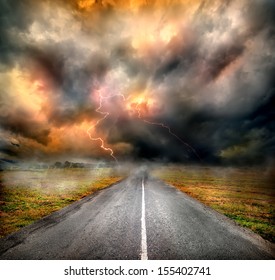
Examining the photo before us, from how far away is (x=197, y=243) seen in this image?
6887 millimetres

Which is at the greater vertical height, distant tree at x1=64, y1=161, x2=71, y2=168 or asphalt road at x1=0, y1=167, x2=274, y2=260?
distant tree at x1=64, y1=161, x2=71, y2=168

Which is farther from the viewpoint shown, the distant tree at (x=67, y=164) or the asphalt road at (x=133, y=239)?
the distant tree at (x=67, y=164)

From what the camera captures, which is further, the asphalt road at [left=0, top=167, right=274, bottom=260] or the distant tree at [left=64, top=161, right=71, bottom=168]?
the distant tree at [left=64, top=161, right=71, bottom=168]

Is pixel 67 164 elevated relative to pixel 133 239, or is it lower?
elevated

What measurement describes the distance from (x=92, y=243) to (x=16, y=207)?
941 cm

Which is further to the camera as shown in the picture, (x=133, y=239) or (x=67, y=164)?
(x=67, y=164)

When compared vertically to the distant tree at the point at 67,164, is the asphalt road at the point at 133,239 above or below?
below
